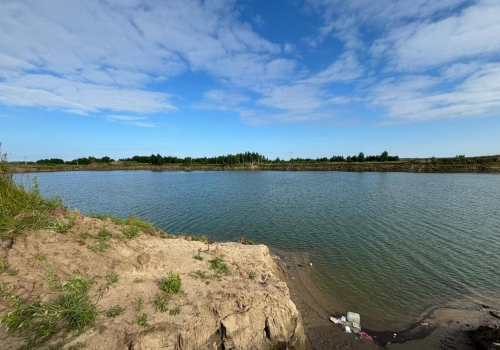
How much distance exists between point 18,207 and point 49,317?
557cm

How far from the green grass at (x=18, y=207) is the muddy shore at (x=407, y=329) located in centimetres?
1186

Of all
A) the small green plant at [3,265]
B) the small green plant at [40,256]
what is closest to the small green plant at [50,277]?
the small green plant at [40,256]

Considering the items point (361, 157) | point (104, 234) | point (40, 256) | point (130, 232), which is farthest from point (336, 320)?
point (361, 157)

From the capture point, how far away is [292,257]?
1772cm

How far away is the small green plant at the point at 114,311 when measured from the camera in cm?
670

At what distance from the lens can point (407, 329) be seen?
10.6 m

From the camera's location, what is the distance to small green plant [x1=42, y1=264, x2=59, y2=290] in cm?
714

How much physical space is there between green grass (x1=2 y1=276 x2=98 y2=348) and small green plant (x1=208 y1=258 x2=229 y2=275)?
455cm

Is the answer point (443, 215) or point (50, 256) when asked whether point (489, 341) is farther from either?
point (443, 215)

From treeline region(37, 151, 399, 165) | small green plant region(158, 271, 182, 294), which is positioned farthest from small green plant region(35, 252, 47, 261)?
treeline region(37, 151, 399, 165)

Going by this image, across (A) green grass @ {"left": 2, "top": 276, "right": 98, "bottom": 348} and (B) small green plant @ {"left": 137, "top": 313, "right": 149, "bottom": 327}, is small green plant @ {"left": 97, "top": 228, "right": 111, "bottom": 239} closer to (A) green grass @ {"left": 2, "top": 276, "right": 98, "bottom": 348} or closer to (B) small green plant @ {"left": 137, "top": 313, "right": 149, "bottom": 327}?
(A) green grass @ {"left": 2, "top": 276, "right": 98, "bottom": 348}

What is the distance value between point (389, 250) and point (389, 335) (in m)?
9.90

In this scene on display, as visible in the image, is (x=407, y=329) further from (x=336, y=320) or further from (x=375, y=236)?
(x=375, y=236)

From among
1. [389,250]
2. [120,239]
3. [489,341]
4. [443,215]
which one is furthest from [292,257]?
[443,215]
